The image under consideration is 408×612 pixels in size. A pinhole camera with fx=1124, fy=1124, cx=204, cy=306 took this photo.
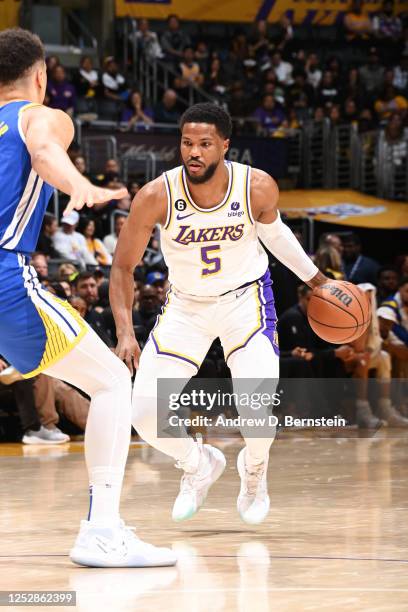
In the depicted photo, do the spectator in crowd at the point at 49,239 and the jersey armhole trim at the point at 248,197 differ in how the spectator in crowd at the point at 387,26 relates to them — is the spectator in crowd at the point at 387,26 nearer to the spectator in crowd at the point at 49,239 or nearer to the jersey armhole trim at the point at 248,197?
the spectator in crowd at the point at 49,239

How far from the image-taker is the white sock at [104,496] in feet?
14.7

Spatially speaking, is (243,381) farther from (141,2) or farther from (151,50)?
(141,2)

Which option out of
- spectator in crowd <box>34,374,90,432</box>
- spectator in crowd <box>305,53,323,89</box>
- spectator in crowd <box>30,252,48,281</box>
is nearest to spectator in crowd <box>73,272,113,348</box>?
spectator in crowd <box>30,252,48,281</box>

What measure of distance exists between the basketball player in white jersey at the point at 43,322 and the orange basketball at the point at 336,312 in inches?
80.5

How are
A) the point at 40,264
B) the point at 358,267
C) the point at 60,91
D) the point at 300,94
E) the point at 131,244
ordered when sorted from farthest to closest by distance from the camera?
the point at 300,94 → the point at 60,91 → the point at 358,267 → the point at 40,264 → the point at 131,244

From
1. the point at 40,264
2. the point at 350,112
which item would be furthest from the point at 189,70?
the point at 40,264

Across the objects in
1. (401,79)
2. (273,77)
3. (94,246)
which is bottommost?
(94,246)

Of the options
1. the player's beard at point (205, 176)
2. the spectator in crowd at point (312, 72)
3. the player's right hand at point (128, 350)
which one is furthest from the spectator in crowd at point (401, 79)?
the player's right hand at point (128, 350)

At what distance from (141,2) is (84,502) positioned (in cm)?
1530

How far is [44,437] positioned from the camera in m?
9.88

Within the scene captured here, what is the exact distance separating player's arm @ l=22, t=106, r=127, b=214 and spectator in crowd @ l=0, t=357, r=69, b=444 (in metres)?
5.70

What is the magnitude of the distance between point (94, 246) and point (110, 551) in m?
8.63

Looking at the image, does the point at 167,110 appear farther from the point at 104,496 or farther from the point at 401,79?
the point at 104,496

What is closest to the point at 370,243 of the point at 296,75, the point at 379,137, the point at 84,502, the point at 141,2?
the point at 379,137
